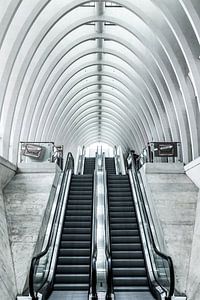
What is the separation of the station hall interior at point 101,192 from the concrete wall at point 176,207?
0.03 m

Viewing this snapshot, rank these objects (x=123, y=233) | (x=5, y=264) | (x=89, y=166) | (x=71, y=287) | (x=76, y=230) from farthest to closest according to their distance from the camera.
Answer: (x=89, y=166) → (x=76, y=230) → (x=123, y=233) → (x=71, y=287) → (x=5, y=264)

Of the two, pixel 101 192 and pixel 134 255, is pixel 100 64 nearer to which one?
pixel 101 192

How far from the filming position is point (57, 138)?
107 feet

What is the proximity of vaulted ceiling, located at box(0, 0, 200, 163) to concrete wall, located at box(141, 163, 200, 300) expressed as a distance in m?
3.52

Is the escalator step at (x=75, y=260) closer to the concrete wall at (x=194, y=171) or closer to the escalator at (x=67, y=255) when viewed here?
the escalator at (x=67, y=255)

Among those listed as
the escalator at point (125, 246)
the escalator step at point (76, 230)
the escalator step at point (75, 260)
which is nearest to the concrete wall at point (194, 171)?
the escalator at point (125, 246)

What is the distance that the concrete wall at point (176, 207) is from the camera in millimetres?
8414

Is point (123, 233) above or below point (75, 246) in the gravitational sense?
above

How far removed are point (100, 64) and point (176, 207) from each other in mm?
18400

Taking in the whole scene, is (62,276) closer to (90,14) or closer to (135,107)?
(90,14)

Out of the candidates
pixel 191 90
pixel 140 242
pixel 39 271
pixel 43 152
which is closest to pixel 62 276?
pixel 39 271

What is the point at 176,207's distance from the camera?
420 inches

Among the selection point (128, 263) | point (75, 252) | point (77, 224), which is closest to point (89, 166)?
point (77, 224)

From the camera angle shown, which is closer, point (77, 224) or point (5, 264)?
point (5, 264)
